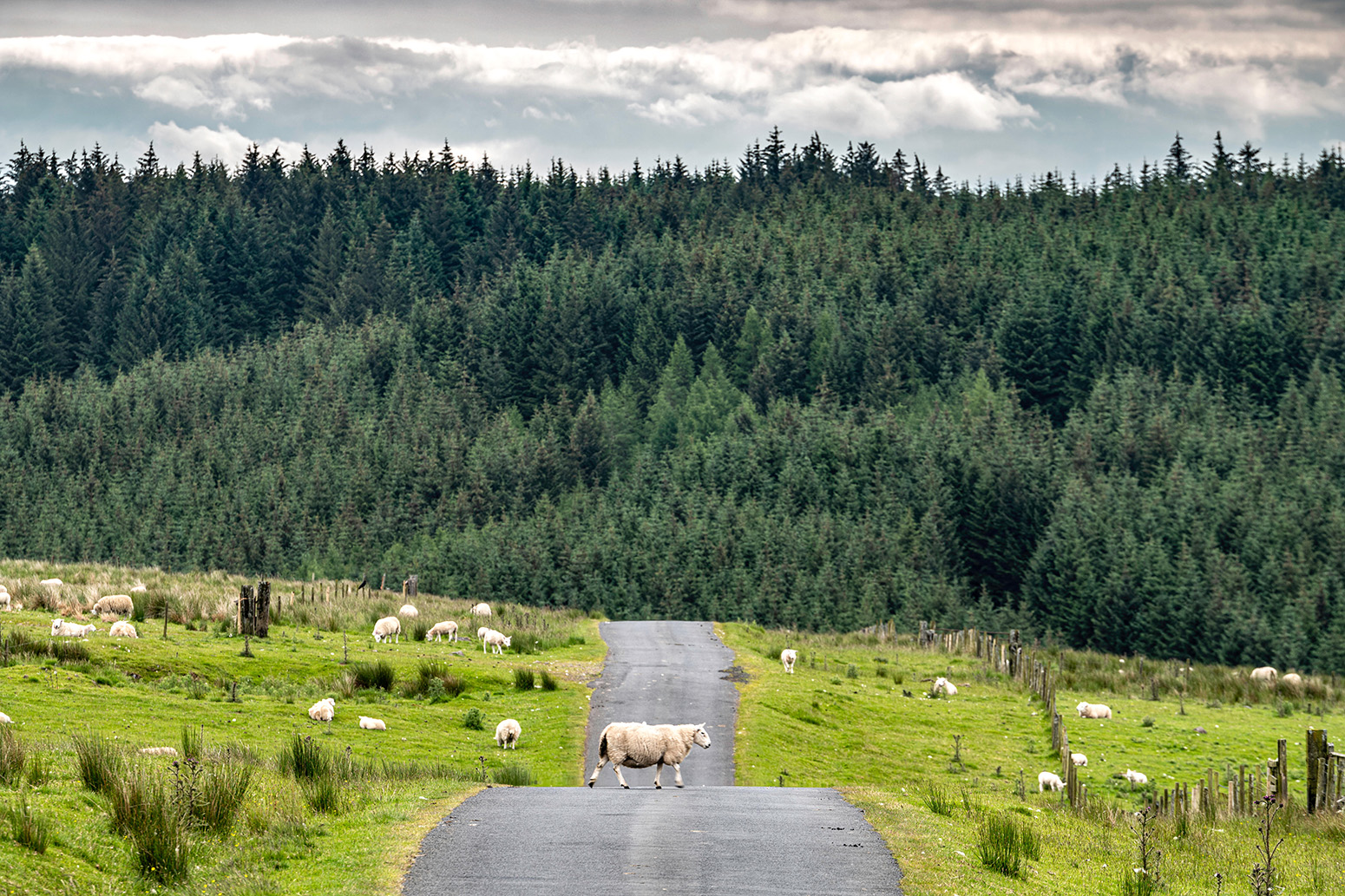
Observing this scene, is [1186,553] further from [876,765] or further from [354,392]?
[354,392]

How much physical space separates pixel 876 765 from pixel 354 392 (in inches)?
5389

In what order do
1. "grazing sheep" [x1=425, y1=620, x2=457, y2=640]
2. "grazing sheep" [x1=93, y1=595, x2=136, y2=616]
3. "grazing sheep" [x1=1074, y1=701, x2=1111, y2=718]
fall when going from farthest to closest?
"grazing sheep" [x1=425, y1=620, x2=457, y2=640], "grazing sheep" [x1=1074, y1=701, x2=1111, y2=718], "grazing sheep" [x1=93, y1=595, x2=136, y2=616]

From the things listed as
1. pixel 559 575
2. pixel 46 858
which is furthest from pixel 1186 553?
pixel 46 858

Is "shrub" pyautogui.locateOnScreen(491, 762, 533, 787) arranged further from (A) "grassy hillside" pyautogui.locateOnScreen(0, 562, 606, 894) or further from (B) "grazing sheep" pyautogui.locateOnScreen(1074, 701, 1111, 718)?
(B) "grazing sheep" pyautogui.locateOnScreen(1074, 701, 1111, 718)

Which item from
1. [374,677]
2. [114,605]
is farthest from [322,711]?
[114,605]

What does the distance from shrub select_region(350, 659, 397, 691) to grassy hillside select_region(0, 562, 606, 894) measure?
0.19 m

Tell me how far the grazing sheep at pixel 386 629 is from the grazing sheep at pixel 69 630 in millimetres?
10921

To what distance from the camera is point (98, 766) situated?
16312mm

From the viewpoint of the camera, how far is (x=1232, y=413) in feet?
503

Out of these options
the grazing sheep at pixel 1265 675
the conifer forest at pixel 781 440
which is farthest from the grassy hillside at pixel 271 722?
the conifer forest at pixel 781 440

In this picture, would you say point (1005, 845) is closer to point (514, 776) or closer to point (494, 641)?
point (514, 776)

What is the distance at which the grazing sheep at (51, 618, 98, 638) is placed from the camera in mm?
34844

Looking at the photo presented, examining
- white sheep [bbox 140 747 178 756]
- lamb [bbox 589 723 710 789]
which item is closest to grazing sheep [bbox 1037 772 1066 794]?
lamb [bbox 589 723 710 789]

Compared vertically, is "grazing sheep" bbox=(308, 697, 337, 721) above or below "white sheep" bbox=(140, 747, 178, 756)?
below
